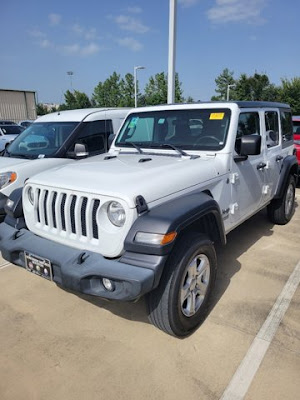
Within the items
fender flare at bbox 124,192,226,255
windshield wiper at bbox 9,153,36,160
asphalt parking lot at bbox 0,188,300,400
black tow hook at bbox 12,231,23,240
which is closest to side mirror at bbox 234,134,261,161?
fender flare at bbox 124,192,226,255

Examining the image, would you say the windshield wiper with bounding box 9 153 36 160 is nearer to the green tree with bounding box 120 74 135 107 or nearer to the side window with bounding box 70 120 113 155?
the side window with bounding box 70 120 113 155

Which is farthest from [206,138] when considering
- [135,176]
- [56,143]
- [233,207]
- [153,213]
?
[56,143]

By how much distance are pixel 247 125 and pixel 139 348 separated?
8.95 feet

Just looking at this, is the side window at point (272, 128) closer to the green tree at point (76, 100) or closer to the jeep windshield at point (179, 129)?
the jeep windshield at point (179, 129)

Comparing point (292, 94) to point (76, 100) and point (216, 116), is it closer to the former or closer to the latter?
point (76, 100)

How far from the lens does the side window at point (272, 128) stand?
4562mm

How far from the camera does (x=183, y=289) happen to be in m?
2.63

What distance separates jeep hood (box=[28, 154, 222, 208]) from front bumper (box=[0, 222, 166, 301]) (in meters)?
0.43

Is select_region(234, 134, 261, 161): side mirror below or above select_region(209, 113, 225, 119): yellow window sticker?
below

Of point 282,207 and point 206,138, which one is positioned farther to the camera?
point 282,207

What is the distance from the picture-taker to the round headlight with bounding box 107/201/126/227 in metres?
2.46

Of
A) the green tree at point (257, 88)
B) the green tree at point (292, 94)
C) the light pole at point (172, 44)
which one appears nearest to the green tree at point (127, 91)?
the green tree at point (257, 88)

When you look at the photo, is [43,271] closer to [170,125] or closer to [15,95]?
[170,125]

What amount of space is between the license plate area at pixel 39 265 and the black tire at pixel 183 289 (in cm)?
80
